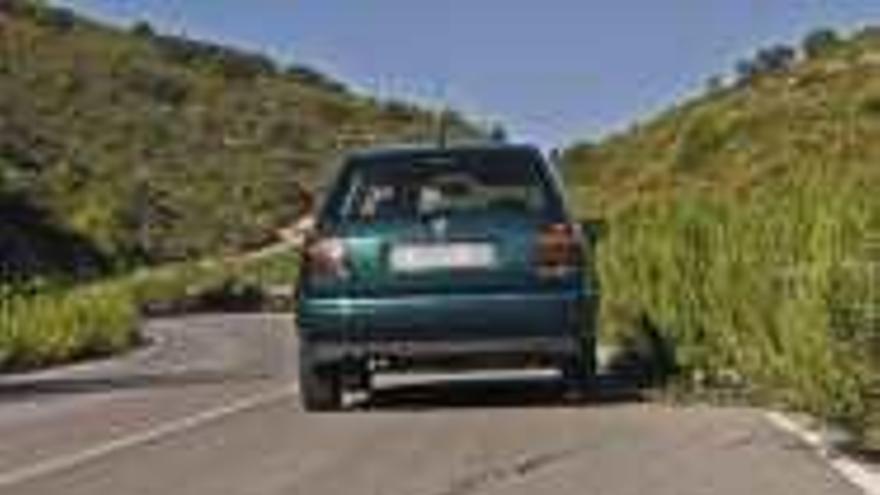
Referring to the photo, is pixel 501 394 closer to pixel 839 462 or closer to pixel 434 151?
pixel 434 151

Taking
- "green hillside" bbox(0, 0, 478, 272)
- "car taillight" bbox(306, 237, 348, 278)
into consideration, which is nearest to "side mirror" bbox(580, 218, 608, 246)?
"car taillight" bbox(306, 237, 348, 278)

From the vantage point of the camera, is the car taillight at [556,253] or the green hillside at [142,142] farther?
the green hillside at [142,142]

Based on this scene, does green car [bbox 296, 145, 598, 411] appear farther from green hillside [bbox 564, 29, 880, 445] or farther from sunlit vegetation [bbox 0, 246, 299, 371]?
sunlit vegetation [bbox 0, 246, 299, 371]

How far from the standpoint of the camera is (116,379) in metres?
32.3

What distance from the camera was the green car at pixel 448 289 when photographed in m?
20.6

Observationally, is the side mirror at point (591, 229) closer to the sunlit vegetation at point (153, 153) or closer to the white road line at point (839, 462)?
the white road line at point (839, 462)

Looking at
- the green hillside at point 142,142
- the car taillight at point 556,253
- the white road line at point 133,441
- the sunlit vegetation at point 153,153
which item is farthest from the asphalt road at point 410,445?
the green hillside at point 142,142

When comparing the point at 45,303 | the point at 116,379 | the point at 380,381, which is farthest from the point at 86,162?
the point at 380,381

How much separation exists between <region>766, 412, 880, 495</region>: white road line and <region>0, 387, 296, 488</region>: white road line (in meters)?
3.76

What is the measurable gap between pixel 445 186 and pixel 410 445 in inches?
158

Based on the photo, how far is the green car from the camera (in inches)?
810

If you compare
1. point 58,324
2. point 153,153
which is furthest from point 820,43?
point 58,324

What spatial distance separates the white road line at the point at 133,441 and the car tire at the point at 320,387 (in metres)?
0.60

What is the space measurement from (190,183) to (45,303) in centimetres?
7860
